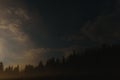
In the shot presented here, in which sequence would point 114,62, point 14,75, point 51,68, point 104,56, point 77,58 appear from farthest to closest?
point 14,75 < point 51,68 < point 77,58 < point 104,56 < point 114,62

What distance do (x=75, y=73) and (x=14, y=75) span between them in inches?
1408

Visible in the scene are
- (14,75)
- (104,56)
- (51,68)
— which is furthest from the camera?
(14,75)

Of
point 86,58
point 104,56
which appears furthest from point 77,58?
point 104,56

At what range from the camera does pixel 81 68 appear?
105m

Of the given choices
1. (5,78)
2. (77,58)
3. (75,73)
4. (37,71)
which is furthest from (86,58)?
(5,78)

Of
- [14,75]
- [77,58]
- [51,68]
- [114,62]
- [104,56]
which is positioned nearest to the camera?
[114,62]

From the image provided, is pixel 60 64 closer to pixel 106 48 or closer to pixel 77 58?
pixel 77 58

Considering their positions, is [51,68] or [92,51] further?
[51,68]

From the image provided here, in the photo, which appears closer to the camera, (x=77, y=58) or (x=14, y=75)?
(x=77, y=58)

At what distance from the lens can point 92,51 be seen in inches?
4181

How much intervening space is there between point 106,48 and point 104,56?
306 centimetres

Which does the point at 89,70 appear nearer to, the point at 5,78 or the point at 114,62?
the point at 114,62

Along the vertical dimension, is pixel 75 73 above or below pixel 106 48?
below

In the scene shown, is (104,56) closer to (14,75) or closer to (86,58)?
(86,58)
